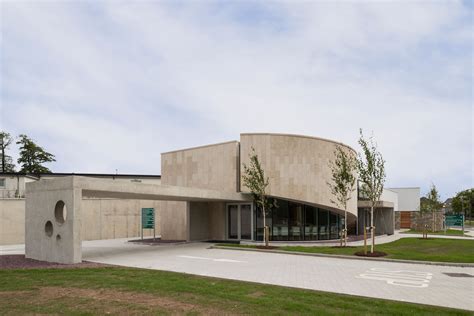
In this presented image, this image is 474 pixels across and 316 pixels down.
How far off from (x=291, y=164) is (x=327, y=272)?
44.5ft

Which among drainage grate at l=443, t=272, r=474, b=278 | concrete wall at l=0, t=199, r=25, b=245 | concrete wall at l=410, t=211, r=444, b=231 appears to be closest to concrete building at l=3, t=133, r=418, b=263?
concrete wall at l=0, t=199, r=25, b=245

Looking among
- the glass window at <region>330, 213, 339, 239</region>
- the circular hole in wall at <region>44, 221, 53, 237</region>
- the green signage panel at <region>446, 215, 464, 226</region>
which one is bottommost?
the green signage panel at <region>446, 215, 464, 226</region>

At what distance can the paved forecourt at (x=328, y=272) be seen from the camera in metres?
10.7

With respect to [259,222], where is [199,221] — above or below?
below

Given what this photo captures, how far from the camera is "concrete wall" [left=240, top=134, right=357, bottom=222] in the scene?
27.0 metres

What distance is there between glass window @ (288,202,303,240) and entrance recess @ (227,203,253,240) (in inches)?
105

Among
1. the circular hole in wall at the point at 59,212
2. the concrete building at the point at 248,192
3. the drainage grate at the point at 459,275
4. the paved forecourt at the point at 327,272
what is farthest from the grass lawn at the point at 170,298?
the concrete building at the point at 248,192

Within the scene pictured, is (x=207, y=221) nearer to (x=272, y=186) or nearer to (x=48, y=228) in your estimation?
(x=272, y=186)

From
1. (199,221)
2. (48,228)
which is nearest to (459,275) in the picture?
(48,228)

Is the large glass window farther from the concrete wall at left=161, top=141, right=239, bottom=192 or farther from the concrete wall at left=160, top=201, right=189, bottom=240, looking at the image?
the concrete wall at left=160, top=201, right=189, bottom=240

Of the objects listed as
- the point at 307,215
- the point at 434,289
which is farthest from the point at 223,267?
the point at 307,215

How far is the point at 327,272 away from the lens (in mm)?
14102

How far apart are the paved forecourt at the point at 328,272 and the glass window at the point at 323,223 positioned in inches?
392

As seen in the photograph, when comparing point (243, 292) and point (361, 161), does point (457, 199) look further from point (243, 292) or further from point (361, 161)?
point (243, 292)
